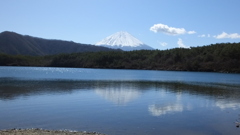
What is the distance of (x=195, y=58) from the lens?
192 m

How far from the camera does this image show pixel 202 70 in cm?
18062

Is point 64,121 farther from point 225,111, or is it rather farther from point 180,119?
point 225,111

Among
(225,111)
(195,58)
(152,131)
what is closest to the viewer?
(152,131)

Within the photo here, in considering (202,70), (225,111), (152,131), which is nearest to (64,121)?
(152,131)

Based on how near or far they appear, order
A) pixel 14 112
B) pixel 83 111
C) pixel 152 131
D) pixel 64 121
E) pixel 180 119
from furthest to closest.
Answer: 1. pixel 83 111
2. pixel 14 112
3. pixel 180 119
4. pixel 64 121
5. pixel 152 131

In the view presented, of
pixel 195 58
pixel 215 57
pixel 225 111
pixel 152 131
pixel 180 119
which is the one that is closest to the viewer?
pixel 152 131

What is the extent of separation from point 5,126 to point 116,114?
9.78 m

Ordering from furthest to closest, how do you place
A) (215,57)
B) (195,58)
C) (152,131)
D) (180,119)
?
(195,58), (215,57), (180,119), (152,131)

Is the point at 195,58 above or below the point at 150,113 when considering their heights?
above

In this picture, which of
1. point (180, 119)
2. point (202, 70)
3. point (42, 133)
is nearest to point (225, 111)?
point (180, 119)

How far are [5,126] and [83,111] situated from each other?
27.7 ft

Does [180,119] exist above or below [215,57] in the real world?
below

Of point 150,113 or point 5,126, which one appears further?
point 150,113

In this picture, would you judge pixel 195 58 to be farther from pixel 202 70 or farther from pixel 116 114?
pixel 116 114
